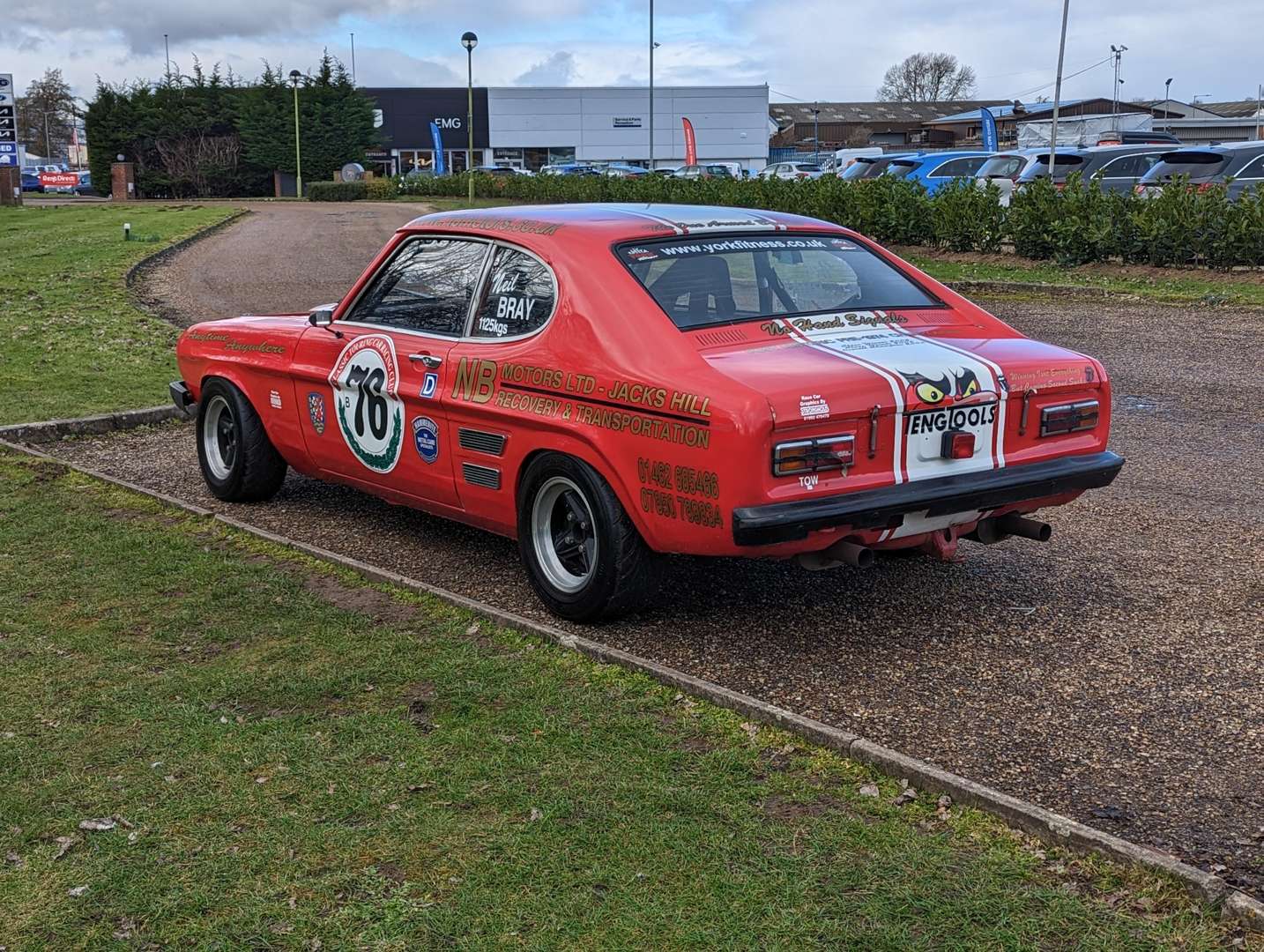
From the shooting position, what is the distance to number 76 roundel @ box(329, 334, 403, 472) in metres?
5.93

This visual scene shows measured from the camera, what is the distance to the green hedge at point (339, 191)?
5081cm

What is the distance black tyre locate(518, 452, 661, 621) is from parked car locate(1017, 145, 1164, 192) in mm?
20146

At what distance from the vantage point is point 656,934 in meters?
3.06

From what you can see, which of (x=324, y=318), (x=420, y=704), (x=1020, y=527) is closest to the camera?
(x=420, y=704)

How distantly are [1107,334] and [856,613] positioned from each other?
8.94 meters

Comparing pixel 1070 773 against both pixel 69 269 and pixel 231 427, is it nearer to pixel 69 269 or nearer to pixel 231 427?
pixel 231 427

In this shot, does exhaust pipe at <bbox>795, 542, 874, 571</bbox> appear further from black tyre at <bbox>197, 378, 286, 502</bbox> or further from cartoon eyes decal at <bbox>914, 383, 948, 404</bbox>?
black tyre at <bbox>197, 378, 286, 502</bbox>

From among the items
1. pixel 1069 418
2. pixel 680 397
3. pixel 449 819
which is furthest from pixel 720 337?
pixel 449 819

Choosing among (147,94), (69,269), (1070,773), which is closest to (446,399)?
(1070,773)

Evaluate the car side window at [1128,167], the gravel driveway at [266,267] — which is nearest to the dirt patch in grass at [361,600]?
the gravel driveway at [266,267]

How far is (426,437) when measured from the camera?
5738mm

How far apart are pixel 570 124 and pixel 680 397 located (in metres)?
76.0

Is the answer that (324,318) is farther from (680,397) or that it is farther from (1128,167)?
(1128,167)

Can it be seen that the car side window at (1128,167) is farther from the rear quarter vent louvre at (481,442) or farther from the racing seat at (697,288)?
the rear quarter vent louvre at (481,442)
